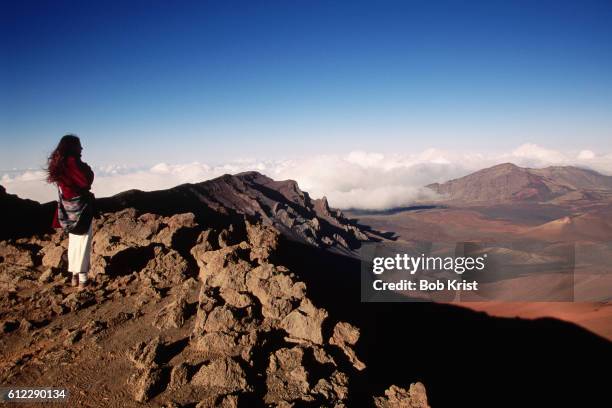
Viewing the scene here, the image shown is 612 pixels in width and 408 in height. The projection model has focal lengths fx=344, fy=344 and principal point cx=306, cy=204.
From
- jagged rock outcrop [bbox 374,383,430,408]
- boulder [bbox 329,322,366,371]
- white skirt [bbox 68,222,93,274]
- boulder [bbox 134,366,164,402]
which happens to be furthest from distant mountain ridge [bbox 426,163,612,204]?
boulder [bbox 134,366,164,402]

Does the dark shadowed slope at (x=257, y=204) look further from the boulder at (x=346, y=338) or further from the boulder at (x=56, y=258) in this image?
the boulder at (x=346, y=338)

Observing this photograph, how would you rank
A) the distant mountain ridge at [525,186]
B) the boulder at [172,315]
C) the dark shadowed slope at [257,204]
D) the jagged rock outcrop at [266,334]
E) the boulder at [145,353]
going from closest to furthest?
the jagged rock outcrop at [266,334] → the boulder at [145,353] → the boulder at [172,315] → the dark shadowed slope at [257,204] → the distant mountain ridge at [525,186]

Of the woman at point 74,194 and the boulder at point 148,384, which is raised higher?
the woman at point 74,194

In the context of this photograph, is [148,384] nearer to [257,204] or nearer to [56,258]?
[56,258]

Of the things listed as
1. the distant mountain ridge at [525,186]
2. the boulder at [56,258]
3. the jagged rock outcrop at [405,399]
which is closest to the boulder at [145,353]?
the jagged rock outcrop at [405,399]

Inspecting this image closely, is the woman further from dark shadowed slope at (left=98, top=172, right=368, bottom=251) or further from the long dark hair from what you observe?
dark shadowed slope at (left=98, top=172, right=368, bottom=251)

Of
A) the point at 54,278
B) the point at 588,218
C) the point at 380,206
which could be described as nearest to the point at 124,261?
the point at 54,278

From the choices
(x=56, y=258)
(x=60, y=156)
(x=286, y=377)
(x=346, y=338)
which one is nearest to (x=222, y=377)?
(x=286, y=377)

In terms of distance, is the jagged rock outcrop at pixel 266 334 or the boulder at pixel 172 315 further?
the boulder at pixel 172 315
